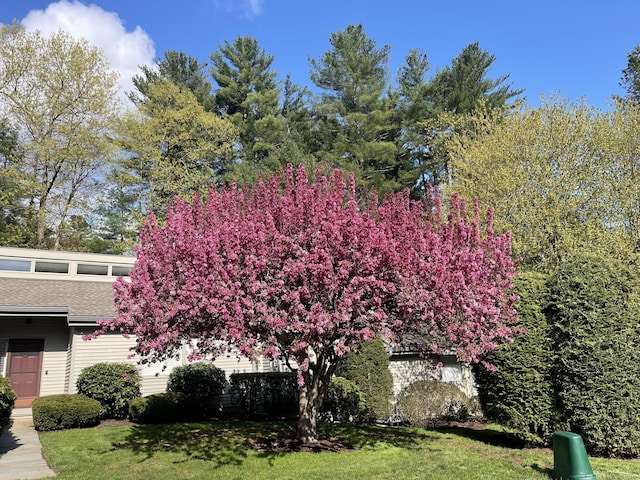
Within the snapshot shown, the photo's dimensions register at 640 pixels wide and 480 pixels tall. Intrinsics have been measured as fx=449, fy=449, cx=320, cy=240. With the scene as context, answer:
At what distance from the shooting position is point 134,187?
25.0 meters

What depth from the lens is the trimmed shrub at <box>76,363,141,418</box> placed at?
10602 millimetres

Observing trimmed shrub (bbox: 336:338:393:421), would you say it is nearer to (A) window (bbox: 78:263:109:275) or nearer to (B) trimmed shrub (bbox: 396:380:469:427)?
(B) trimmed shrub (bbox: 396:380:469:427)

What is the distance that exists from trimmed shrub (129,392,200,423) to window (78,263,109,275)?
19.8ft

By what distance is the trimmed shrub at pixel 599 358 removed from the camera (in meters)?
7.12

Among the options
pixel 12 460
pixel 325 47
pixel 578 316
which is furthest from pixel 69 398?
pixel 325 47

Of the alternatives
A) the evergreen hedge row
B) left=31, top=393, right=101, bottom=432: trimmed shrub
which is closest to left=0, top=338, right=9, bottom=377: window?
left=31, top=393, right=101, bottom=432: trimmed shrub

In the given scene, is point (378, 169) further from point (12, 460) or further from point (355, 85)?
point (12, 460)

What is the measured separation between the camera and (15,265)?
46.6ft

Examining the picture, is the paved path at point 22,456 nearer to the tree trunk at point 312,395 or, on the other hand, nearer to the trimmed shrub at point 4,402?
the trimmed shrub at point 4,402

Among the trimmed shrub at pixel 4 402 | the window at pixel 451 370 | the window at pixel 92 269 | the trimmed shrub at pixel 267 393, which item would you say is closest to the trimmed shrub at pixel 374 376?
the trimmed shrub at pixel 267 393

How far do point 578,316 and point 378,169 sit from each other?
62.3 ft

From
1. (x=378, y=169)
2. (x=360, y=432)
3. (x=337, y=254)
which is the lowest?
(x=360, y=432)

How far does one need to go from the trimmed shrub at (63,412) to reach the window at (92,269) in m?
5.97

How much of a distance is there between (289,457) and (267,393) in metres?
5.28
